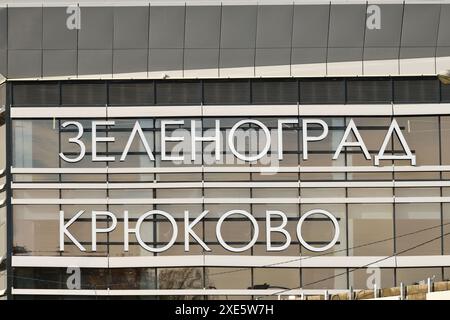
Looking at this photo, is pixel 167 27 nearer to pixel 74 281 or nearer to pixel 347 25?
pixel 347 25

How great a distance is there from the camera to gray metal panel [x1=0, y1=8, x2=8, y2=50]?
42.2 m

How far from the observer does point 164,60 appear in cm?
4219

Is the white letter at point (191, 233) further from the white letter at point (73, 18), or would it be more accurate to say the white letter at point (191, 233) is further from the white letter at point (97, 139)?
the white letter at point (73, 18)

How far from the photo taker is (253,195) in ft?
136

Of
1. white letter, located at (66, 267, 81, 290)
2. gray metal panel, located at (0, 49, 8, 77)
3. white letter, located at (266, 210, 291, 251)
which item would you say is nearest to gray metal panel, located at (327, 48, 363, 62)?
white letter, located at (266, 210, 291, 251)

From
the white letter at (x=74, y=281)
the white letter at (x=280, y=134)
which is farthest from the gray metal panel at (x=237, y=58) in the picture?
the white letter at (x=74, y=281)

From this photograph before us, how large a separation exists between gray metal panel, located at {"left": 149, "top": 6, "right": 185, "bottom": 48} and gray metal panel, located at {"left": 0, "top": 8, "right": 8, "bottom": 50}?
19.1 ft

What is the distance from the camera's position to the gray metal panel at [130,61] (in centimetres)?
4216

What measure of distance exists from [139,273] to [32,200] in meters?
5.18

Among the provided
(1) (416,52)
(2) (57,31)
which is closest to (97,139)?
(2) (57,31)

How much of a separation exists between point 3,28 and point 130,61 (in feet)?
17.2

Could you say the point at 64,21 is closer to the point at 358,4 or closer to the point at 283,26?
the point at 283,26
